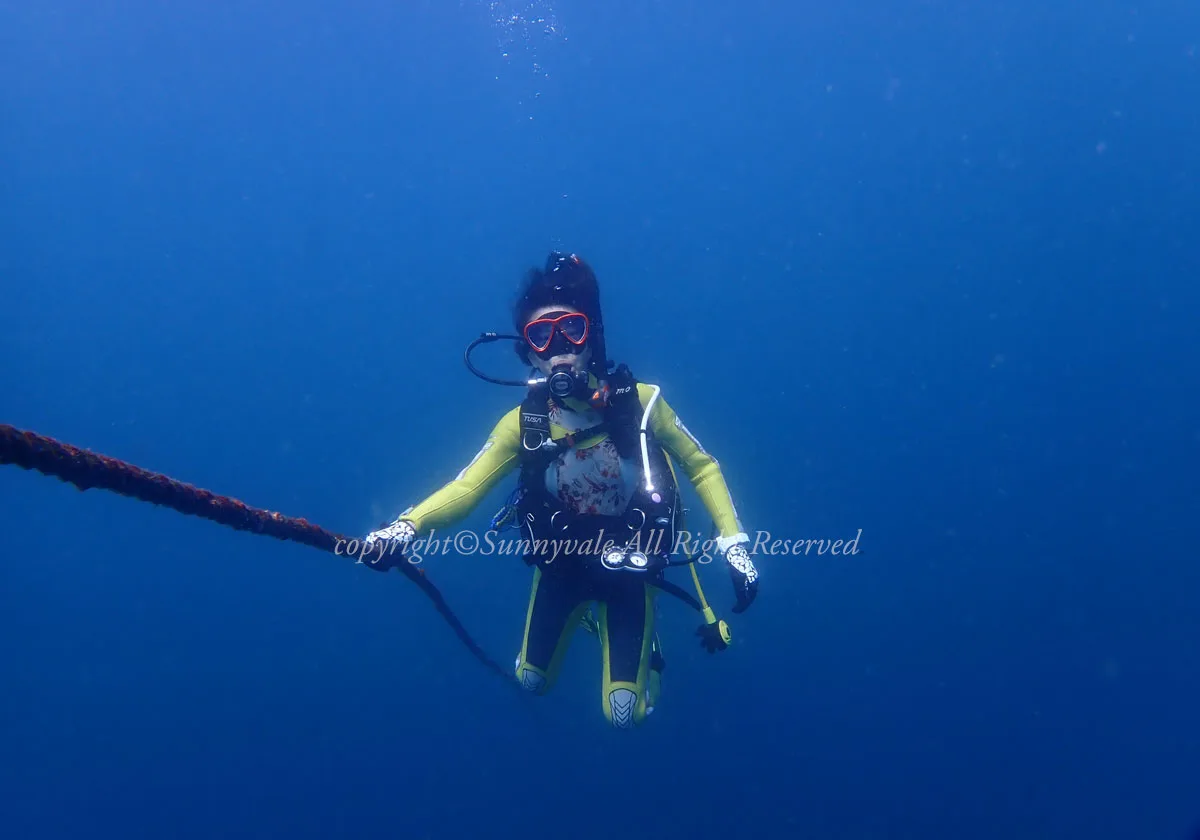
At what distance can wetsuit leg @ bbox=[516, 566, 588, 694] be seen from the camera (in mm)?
4812

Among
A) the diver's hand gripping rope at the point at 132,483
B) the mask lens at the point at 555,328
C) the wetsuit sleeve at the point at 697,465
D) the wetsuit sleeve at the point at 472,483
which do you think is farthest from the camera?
the wetsuit sleeve at the point at 697,465

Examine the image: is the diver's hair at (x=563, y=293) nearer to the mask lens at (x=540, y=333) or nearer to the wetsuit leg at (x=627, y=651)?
the mask lens at (x=540, y=333)

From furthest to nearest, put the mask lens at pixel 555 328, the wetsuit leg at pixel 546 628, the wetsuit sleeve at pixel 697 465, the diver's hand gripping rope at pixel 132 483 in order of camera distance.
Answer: the wetsuit leg at pixel 546 628 → the wetsuit sleeve at pixel 697 465 → the mask lens at pixel 555 328 → the diver's hand gripping rope at pixel 132 483

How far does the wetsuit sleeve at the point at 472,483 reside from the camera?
157 inches

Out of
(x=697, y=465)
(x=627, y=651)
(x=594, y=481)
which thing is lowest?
(x=627, y=651)

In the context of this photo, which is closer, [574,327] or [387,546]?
[387,546]

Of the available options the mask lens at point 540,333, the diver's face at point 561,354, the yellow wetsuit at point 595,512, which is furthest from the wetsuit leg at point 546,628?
the mask lens at point 540,333

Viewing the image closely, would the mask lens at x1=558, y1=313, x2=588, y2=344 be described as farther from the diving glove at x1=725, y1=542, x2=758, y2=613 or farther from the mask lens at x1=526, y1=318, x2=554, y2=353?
the diving glove at x1=725, y1=542, x2=758, y2=613

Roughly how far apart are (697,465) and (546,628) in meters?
1.66

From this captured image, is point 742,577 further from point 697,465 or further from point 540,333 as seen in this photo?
point 540,333

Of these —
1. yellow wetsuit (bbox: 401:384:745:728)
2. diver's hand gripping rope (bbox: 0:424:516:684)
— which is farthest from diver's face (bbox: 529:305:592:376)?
diver's hand gripping rope (bbox: 0:424:516:684)

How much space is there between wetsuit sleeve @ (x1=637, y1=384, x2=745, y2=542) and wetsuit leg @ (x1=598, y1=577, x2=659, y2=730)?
0.78 meters

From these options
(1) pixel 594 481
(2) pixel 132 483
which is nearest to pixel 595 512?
(1) pixel 594 481

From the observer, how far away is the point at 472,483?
4297 millimetres
